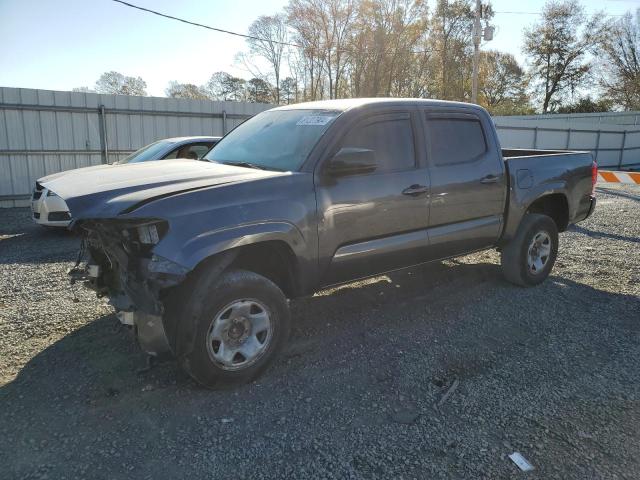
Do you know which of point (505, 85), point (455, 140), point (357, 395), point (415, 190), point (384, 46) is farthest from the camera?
point (505, 85)

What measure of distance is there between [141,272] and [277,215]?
0.95 metres

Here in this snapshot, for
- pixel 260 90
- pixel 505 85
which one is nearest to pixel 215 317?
pixel 260 90

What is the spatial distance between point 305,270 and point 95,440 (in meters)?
1.69

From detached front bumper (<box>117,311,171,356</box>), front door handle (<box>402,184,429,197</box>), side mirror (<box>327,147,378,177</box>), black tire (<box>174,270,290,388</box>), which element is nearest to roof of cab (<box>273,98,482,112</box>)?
side mirror (<box>327,147,378,177</box>)

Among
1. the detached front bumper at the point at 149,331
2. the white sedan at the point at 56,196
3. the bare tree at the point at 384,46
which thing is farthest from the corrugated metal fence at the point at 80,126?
the bare tree at the point at 384,46

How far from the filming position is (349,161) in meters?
3.54

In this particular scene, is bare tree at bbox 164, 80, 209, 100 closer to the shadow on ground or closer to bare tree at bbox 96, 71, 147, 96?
bare tree at bbox 96, 71, 147, 96

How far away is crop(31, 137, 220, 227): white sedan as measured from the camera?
782 cm

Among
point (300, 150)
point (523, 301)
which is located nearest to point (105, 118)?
→ point (300, 150)

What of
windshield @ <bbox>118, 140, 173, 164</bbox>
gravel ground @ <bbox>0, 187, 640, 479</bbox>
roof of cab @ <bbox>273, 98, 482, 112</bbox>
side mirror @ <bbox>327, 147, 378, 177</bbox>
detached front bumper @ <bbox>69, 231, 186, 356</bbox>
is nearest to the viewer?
gravel ground @ <bbox>0, 187, 640, 479</bbox>

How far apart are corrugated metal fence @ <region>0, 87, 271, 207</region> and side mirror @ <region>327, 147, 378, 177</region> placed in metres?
10.8

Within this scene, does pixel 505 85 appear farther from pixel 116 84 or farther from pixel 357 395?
pixel 357 395

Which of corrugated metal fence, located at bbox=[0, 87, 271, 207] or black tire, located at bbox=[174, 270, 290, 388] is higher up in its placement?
corrugated metal fence, located at bbox=[0, 87, 271, 207]

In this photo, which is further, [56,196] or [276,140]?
[56,196]
